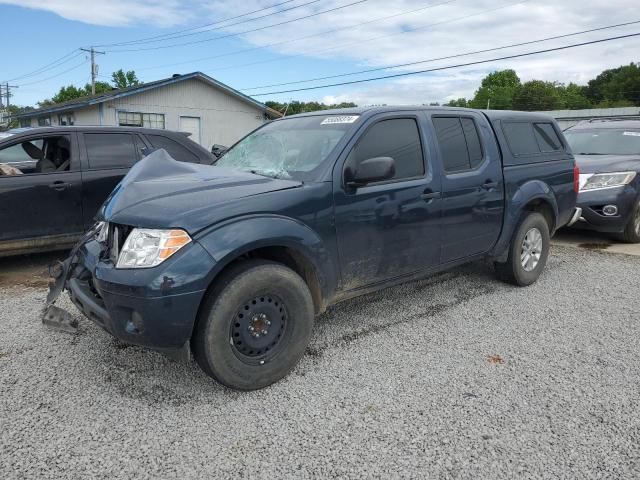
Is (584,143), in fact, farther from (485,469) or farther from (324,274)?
(485,469)

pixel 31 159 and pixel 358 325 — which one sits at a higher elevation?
pixel 31 159

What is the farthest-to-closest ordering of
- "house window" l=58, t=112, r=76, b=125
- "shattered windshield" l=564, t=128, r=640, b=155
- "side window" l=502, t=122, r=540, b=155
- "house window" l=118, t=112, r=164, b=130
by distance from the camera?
"house window" l=58, t=112, r=76, b=125
"house window" l=118, t=112, r=164, b=130
"shattered windshield" l=564, t=128, r=640, b=155
"side window" l=502, t=122, r=540, b=155

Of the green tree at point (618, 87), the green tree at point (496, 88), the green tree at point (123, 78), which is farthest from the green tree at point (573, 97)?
the green tree at point (123, 78)

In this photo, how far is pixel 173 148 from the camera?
21.3 feet

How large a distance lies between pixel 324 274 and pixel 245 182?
0.82 m

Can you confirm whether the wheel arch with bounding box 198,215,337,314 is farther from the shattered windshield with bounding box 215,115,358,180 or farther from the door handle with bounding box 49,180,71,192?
the door handle with bounding box 49,180,71,192

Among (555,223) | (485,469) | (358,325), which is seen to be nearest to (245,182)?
(358,325)

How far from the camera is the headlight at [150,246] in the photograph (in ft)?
8.98

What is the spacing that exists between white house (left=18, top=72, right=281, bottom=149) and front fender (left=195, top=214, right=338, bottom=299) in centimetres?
1943

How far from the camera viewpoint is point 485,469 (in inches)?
93.8

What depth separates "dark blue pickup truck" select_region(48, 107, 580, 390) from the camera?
9.10 feet

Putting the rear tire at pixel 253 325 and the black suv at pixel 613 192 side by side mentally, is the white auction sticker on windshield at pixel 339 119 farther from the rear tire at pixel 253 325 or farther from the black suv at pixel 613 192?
the black suv at pixel 613 192

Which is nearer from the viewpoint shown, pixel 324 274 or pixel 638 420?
pixel 638 420

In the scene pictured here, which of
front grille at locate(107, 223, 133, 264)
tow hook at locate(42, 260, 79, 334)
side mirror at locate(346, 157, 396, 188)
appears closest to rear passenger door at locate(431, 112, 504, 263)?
side mirror at locate(346, 157, 396, 188)
